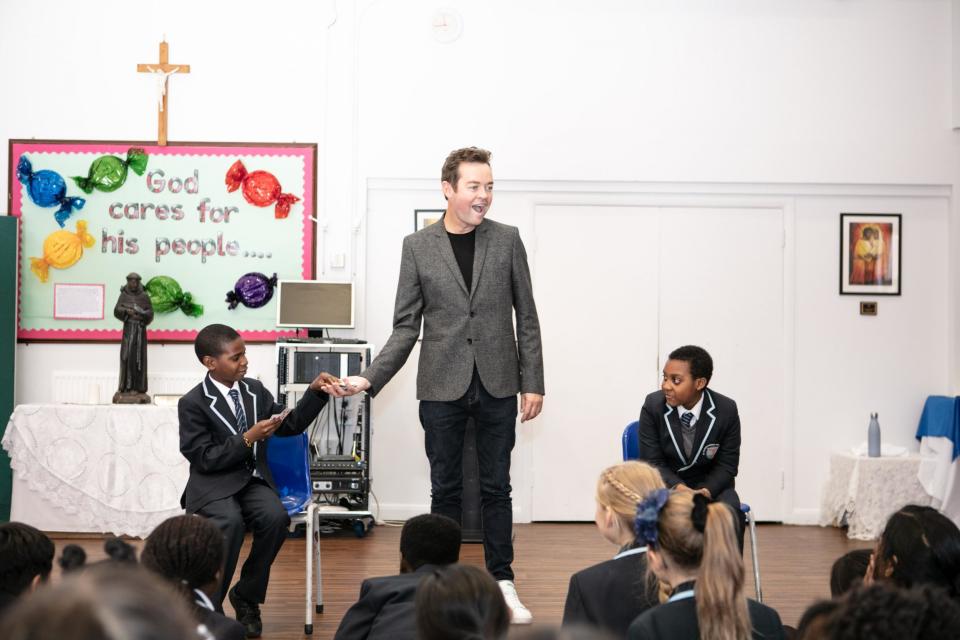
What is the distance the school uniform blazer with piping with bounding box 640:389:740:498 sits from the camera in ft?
12.7

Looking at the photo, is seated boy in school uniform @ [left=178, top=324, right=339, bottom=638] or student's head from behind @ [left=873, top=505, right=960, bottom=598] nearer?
student's head from behind @ [left=873, top=505, right=960, bottom=598]

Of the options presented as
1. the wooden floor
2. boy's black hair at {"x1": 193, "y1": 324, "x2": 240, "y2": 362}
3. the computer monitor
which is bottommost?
the wooden floor

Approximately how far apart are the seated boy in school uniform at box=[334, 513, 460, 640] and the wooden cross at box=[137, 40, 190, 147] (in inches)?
171

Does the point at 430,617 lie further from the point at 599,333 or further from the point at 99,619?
the point at 599,333

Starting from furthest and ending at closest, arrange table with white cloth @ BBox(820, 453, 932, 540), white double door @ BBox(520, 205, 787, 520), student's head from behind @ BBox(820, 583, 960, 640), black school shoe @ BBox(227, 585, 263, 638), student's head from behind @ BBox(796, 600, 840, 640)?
white double door @ BBox(520, 205, 787, 520)
table with white cloth @ BBox(820, 453, 932, 540)
black school shoe @ BBox(227, 585, 263, 638)
student's head from behind @ BBox(796, 600, 840, 640)
student's head from behind @ BBox(820, 583, 960, 640)

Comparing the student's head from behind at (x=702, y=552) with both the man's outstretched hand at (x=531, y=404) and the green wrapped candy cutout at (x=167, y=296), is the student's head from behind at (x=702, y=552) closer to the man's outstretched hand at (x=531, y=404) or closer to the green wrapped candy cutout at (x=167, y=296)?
the man's outstretched hand at (x=531, y=404)

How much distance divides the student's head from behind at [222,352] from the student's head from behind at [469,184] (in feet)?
3.18

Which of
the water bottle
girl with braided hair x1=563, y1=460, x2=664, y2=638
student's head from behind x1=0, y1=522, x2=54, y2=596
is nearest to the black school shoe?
student's head from behind x1=0, y1=522, x2=54, y2=596

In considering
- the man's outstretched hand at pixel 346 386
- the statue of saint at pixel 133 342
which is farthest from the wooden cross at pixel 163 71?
the man's outstretched hand at pixel 346 386

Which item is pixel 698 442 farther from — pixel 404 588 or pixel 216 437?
pixel 216 437

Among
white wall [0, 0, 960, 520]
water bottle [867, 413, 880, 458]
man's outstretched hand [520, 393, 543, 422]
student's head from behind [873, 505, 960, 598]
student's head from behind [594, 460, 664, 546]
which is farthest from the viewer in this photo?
white wall [0, 0, 960, 520]

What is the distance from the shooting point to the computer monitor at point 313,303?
5977mm

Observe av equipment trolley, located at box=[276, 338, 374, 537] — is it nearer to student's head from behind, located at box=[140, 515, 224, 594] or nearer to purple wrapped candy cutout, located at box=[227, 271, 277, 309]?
purple wrapped candy cutout, located at box=[227, 271, 277, 309]

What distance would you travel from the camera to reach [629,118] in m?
6.41
